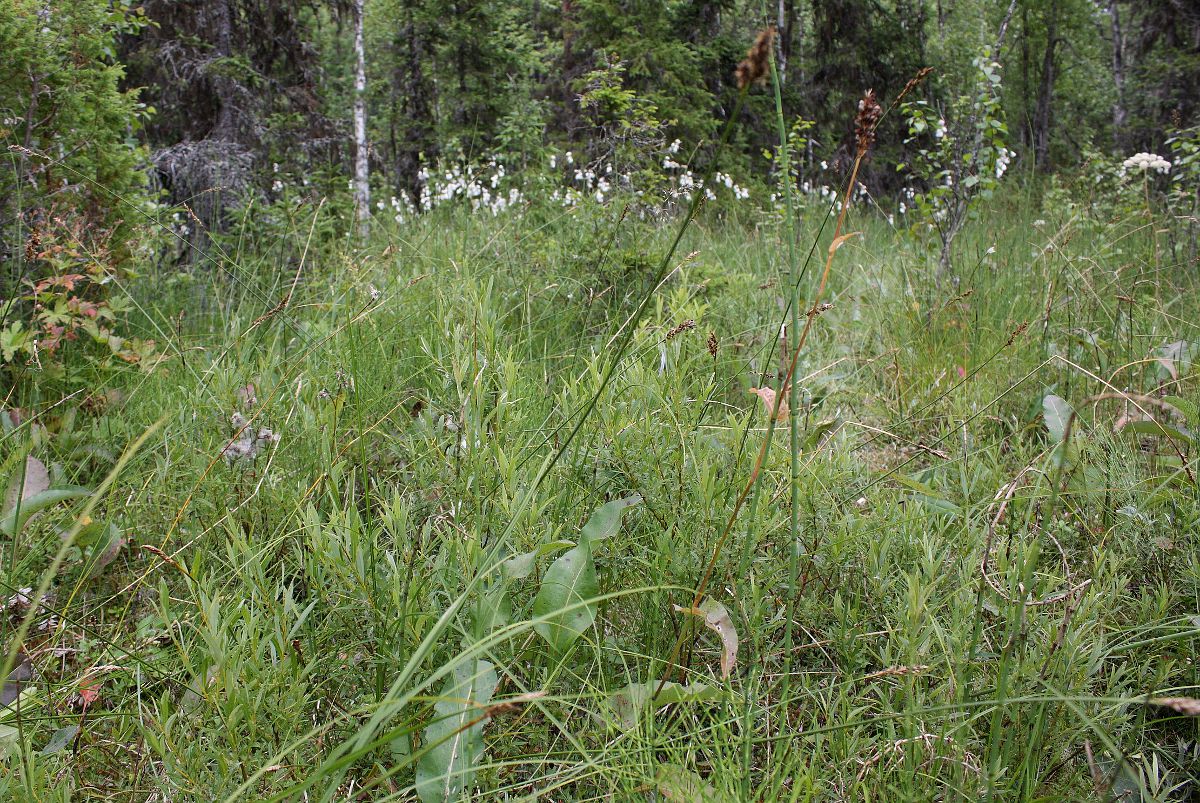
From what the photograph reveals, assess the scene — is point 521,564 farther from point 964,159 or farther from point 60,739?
point 964,159

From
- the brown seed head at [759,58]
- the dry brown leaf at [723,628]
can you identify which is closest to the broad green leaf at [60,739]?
the dry brown leaf at [723,628]

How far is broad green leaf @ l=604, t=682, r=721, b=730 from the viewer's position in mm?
1198

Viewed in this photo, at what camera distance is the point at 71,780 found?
3.84 ft

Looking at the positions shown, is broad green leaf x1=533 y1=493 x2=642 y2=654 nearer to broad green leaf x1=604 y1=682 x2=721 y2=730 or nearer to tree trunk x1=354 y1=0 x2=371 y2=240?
broad green leaf x1=604 y1=682 x2=721 y2=730

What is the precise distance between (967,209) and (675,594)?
3.74 meters

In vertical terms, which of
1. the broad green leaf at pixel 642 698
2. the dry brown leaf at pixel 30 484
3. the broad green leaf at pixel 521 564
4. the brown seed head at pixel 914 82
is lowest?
the broad green leaf at pixel 642 698

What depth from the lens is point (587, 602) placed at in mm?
910

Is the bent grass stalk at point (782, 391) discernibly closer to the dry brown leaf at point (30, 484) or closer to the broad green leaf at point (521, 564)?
the broad green leaf at point (521, 564)

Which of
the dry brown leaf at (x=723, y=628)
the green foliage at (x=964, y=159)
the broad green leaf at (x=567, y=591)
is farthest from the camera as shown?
the green foliage at (x=964, y=159)

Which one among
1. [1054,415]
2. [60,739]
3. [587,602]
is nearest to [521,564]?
[587,602]

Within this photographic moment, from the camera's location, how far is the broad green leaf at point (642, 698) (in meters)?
1.20

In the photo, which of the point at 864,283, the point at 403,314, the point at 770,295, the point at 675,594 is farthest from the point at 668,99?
the point at 675,594

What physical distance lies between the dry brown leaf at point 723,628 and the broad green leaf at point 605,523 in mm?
228

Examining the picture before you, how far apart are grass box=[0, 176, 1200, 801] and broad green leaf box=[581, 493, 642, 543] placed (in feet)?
0.12
